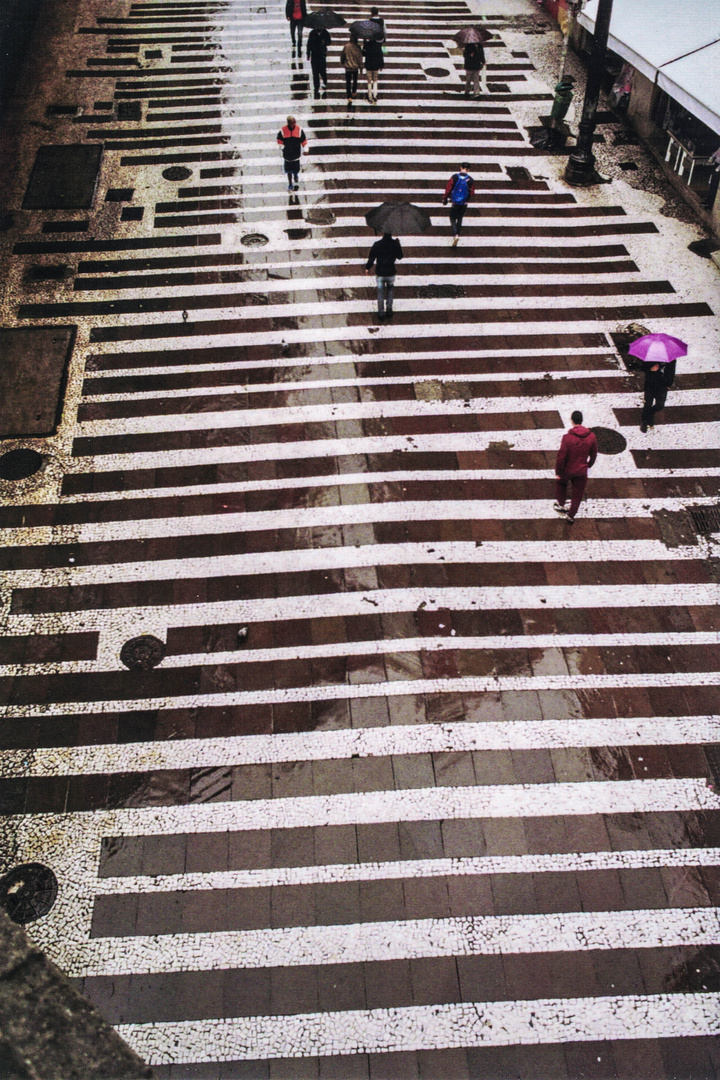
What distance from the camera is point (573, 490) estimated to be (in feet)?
33.3

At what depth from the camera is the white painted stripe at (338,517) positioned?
33.8 feet

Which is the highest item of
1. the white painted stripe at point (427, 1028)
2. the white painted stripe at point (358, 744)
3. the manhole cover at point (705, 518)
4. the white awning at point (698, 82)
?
the white awning at point (698, 82)

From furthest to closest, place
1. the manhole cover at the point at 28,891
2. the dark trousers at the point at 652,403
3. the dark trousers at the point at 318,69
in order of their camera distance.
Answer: the dark trousers at the point at 318,69 < the dark trousers at the point at 652,403 < the manhole cover at the point at 28,891

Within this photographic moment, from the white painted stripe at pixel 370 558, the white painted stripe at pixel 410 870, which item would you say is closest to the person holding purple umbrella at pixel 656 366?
the white painted stripe at pixel 370 558

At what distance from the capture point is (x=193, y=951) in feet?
23.7

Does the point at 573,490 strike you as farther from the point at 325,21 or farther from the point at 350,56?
the point at 325,21

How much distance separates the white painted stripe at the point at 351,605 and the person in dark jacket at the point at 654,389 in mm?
2809

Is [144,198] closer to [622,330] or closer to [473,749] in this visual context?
[622,330]

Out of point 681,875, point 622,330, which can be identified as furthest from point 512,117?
point 681,875

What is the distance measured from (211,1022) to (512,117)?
58.5 feet

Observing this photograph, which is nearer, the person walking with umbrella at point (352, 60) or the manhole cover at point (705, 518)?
the manhole cover at point (705, 518)

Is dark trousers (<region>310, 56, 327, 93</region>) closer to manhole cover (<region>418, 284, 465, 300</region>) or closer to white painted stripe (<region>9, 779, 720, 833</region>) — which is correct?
manhole cover (<region>418, 284, 465, 300</region>)

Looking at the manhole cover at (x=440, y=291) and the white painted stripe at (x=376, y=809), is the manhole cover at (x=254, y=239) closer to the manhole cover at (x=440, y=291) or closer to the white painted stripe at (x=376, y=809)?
the manhole cover at (x=440, y=291)

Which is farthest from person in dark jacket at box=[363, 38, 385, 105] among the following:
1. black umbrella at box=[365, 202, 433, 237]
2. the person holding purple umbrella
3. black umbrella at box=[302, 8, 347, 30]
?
the person holding purple umbrella
